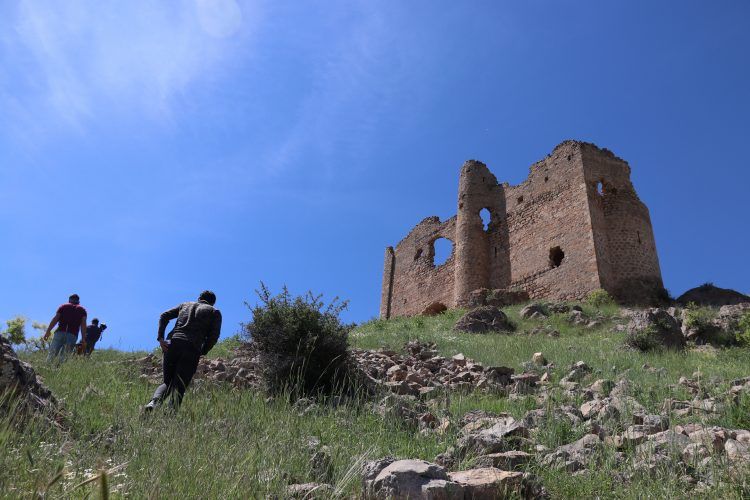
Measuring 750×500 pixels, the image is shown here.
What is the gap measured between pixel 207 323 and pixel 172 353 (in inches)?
20.2

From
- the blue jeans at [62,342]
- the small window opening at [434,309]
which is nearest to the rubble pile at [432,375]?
the blue jeans at [62,342]

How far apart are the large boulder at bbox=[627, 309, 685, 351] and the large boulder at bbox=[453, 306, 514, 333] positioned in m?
4.01

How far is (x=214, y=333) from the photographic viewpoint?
5910 mm

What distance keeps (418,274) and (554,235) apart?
935 centimetres

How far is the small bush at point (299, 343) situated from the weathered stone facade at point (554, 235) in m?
13.7

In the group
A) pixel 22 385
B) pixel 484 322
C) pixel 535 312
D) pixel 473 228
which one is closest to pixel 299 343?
pixel 22 385

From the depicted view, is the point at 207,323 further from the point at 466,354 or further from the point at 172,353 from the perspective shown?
the point at 466,354

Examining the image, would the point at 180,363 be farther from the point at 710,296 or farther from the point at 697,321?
the point at 710,296

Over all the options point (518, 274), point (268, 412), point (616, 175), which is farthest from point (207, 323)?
point (616, 175)

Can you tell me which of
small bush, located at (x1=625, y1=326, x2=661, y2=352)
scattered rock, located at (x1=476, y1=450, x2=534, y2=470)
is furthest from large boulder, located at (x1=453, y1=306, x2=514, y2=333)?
scattered rock, located at (x1=476, y1=450, x2=534, y2=470)

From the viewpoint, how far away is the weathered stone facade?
61.5 feet

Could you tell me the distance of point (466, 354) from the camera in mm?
9023

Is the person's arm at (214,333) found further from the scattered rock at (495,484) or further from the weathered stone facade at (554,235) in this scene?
the weathered stone facade at (554,235)

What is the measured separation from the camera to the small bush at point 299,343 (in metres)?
6.36
